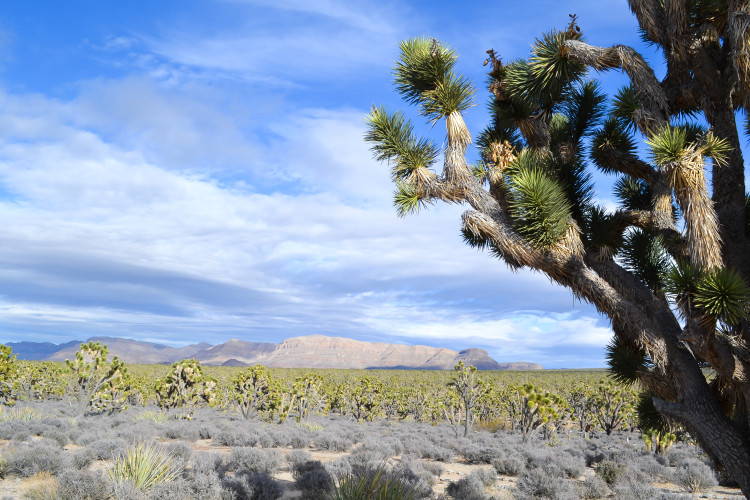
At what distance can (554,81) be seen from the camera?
19.8 ft

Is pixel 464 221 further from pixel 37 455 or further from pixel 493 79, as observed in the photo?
pixel 37 455

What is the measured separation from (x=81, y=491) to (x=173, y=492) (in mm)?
1280

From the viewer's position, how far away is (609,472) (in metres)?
11.9

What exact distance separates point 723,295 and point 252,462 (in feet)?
33.5

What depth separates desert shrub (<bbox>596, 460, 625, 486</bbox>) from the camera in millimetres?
11695

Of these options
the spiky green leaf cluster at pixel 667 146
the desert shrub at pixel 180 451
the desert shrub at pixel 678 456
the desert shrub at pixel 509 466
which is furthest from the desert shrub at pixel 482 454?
the spiky green leaf cluster at pixel 667 146

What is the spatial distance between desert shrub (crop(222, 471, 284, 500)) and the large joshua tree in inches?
208

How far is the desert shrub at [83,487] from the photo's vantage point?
23.8 ft

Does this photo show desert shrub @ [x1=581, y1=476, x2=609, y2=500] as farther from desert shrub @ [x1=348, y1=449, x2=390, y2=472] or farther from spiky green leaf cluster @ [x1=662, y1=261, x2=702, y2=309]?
spiky green leaf cluster @ [x1=662, y1=261, x2=702, y2=309]

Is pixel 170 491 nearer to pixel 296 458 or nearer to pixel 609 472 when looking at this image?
pixel 296 458

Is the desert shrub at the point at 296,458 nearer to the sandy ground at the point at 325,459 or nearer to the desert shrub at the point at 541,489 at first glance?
the sandy ground at the point at 325,459

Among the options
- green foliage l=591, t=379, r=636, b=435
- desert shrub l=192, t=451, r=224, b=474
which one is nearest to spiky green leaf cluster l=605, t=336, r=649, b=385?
desert shrub l=192, t=451, r=224, b=474

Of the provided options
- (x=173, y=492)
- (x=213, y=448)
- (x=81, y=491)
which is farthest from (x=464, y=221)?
(x=213, y=448)

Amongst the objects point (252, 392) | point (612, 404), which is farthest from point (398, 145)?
point (612, 404)
